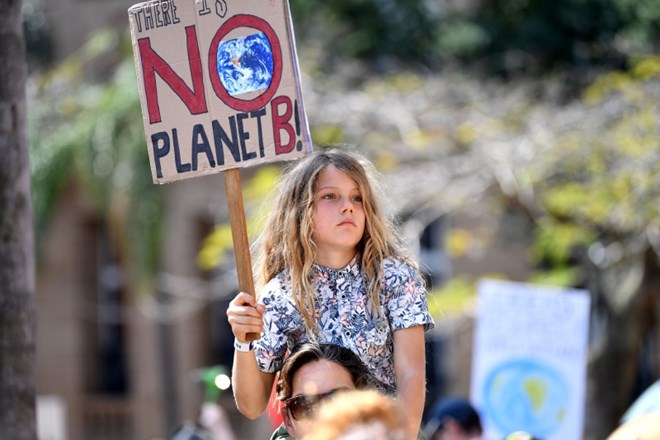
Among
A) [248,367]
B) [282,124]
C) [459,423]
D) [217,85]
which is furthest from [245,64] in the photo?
[459,423]

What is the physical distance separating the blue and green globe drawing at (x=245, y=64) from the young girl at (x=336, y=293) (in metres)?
0.31

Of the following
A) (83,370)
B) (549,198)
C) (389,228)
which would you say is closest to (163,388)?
(83,370)

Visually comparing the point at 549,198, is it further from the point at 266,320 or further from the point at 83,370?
the point at 83,370

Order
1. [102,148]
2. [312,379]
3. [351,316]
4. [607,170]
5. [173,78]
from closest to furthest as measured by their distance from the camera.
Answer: [312,379], [351,316], [173,78], [607,170], [102,148]

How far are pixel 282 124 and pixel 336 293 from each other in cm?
57

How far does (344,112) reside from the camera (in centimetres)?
1171

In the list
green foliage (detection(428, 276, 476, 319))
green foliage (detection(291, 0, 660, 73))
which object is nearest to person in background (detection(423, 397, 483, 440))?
green foliage (detection(428, 276, 476, 319))

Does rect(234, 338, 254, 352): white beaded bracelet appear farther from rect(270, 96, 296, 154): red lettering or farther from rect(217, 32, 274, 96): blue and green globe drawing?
rect(217, 32, 274, 96): blue and green globe drawing

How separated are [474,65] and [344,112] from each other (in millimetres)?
2546

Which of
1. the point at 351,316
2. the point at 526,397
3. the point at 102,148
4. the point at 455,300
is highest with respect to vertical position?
the point at 102,148

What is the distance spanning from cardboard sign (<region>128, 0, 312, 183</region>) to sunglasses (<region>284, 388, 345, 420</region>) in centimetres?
78

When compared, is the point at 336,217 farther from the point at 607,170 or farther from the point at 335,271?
the point at 607,170

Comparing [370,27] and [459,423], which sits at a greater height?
[370,27]

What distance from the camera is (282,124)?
3.90 m
